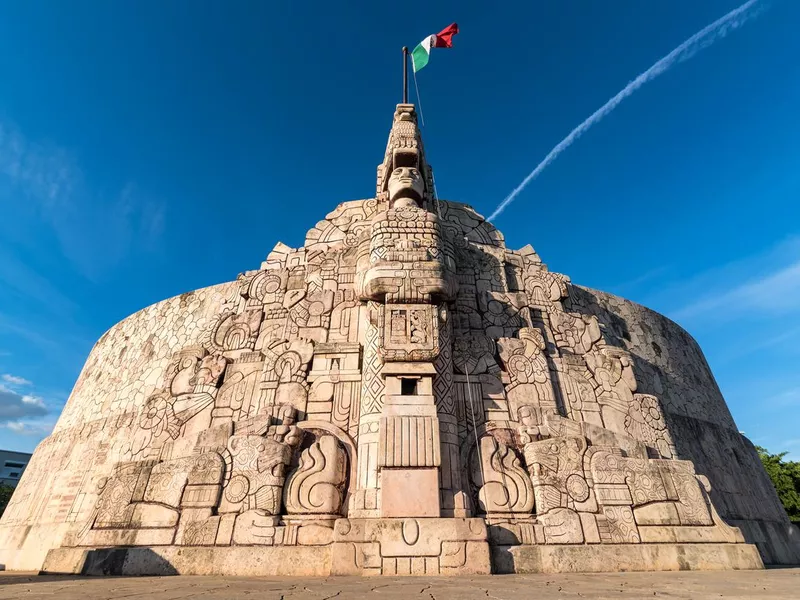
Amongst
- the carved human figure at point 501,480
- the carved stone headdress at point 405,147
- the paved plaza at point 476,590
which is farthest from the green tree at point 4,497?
the carved human figure at point 501,480

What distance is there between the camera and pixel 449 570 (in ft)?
14.6

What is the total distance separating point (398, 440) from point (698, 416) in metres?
8.43

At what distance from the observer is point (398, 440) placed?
5.36m

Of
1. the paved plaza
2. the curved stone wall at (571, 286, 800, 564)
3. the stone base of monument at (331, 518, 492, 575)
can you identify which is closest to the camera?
the paved plaza

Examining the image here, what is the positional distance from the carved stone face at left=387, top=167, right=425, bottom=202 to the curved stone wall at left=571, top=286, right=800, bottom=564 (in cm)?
424

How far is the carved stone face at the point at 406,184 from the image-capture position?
841 cm

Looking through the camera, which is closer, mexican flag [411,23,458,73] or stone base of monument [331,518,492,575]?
stone base of monument [331,518,492,575]

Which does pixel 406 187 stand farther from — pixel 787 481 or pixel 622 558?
pixel 787 481

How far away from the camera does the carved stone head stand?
8.40 metres

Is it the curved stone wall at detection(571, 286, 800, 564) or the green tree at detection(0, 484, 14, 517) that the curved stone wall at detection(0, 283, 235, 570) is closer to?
the curved stone wall at detection(571, 286, 800, 564)

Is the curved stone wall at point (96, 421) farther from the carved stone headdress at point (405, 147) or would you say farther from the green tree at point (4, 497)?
the green tree at point (4, 497)

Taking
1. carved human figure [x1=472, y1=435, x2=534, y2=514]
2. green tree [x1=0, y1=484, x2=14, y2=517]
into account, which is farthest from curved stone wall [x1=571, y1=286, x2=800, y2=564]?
green tree [x1=0, y1=484, x2=14, y2=517]

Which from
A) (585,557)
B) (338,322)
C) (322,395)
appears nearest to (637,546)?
(585,557)

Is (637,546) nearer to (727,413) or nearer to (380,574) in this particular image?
(380,574)
